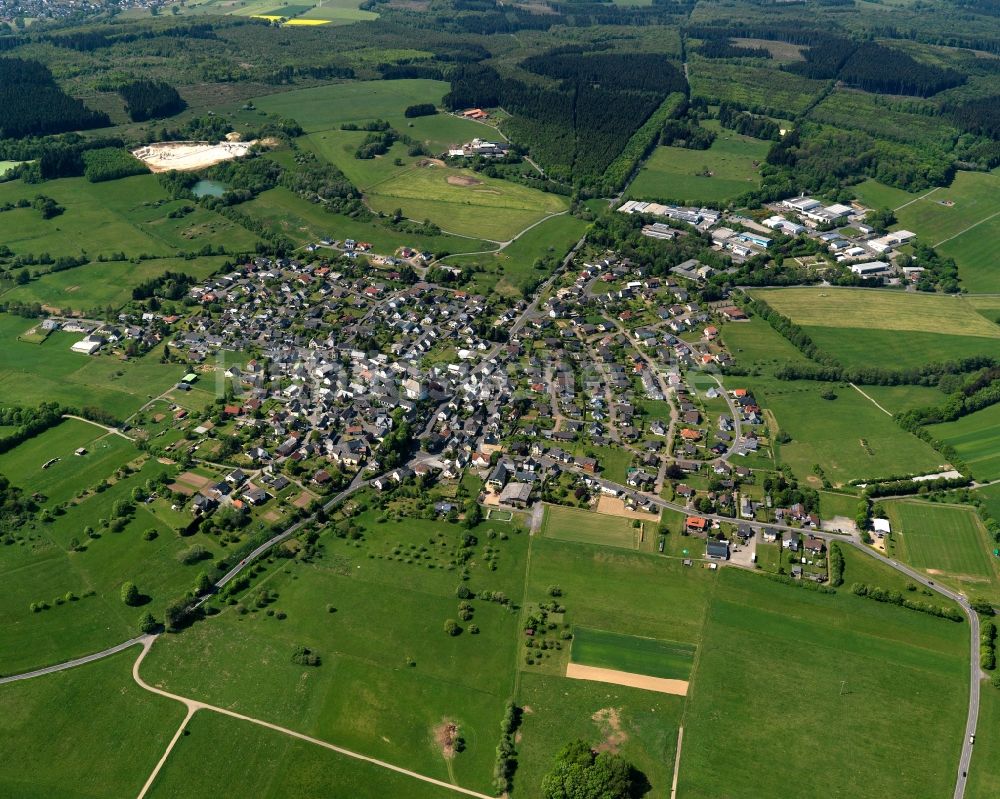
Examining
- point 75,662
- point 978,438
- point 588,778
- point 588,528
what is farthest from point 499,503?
point 978,438

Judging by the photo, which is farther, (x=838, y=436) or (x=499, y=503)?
(x=838, y=436)

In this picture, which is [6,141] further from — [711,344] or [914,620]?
[914,620]

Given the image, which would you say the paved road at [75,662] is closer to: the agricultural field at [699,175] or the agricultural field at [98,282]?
the agricultural field at [98,282]

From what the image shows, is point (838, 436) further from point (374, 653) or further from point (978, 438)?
point (374, 653)

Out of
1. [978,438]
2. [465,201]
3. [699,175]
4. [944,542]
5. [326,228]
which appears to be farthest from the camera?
[699,175]

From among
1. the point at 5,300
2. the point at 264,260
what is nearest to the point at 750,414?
the point at 264,260

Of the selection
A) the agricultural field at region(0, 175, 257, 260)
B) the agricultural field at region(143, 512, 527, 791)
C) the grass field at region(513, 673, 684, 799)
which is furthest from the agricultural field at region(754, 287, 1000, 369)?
the agricultural field at region(0, 175, 257, 260)
